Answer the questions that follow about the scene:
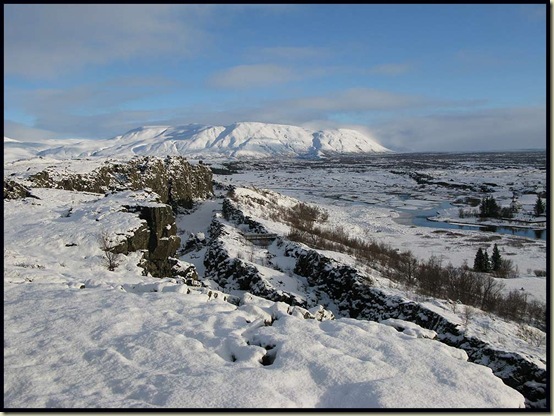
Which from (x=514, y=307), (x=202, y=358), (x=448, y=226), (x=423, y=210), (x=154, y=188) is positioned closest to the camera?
(x=202, y=358)

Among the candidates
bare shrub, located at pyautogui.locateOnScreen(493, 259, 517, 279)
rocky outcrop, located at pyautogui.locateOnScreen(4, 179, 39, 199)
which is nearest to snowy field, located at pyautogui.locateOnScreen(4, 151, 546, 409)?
rocky outcrop, located at pyautogui.locateOnScreen(4, 179, 39, 199)

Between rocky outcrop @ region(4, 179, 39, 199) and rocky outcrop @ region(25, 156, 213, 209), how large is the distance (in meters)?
3.47

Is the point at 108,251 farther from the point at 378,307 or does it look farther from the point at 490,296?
the point at 490,296

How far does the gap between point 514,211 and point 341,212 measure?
31.5 meters

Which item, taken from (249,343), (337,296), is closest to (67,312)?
(249,343)

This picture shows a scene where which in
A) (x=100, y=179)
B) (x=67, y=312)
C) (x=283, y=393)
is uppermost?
(x=100, y=179)

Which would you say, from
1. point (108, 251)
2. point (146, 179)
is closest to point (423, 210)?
point (146, 179)

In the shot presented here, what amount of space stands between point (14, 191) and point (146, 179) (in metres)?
17.7

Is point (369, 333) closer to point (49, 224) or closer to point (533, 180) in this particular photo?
point (49, 224)

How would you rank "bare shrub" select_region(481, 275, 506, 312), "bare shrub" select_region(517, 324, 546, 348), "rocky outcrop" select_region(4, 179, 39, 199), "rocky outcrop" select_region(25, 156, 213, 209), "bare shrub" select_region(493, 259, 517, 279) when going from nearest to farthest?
"bare shrub" select_region(517, 324, 546, 348) → "bare shrub" select_region(481, 275, 506, 312) → "rocky outcrop" select_region(4, 179, 39, 199) → "bare shrub" select_region(493, 259, 517, 279) → "rocky outcrop" select_region(25, 156, 213, 209)

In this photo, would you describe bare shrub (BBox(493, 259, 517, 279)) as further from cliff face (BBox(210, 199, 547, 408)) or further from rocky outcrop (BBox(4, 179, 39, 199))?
rocky outcrop (BBox(4, 179, 39, 199))

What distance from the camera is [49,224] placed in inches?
890

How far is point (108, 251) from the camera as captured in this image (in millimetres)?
20531

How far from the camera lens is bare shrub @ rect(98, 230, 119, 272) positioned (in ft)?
64.4
